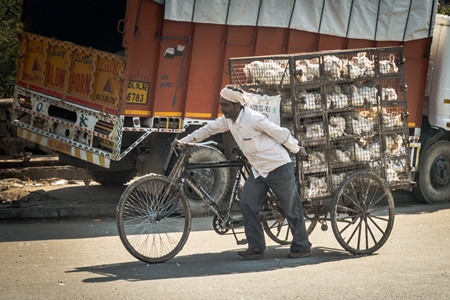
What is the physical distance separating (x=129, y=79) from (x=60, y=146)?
4.51 ft

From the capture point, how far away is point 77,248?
352 inches

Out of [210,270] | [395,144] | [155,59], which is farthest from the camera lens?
[155,59]

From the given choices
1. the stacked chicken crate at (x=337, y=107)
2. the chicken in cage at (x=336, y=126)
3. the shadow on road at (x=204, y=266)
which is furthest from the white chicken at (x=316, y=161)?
the shadow on road at (x=204, y=266)

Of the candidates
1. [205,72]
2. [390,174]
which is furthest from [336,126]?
[205,72]

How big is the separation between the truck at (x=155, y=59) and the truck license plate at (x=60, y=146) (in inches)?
0.8

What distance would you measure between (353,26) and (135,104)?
12.0 feet

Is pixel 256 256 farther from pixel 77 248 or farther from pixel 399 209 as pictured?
pixel 399 209

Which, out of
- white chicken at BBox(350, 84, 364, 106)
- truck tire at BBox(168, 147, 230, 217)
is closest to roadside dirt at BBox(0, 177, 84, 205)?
truck tire at BBox(168, 147, 230, 217)

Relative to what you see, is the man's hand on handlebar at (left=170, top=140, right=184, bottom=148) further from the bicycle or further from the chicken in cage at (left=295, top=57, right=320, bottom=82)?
the chicken in cage at (left=295, top=57, right=320, bottom=82)

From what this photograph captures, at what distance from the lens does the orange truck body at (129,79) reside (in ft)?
36.1

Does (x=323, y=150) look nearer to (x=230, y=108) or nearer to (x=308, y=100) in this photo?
(x=308, y=100)

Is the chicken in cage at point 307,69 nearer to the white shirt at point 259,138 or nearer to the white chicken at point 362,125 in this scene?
the white chicken at point 362,125

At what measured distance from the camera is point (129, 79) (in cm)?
1098

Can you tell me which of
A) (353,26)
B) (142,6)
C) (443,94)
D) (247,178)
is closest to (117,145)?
(142,6)
